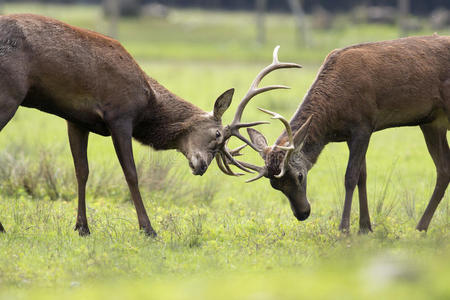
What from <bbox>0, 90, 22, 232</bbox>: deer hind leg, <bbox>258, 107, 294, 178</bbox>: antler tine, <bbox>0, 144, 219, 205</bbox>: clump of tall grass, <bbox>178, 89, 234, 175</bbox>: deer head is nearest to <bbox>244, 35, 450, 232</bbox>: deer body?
<bbox>258, 107, 294, 178</bbox>: antler tine

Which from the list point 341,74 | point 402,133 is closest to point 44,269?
point 341,74

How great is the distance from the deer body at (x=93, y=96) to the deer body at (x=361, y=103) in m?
0.72

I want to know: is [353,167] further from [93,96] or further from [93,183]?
[93,183]

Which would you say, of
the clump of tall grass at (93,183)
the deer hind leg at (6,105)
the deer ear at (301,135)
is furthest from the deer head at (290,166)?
the deer hind leg at (6,105)

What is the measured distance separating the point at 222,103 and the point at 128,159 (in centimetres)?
119

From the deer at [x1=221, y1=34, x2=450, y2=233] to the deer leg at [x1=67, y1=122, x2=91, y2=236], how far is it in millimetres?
1554

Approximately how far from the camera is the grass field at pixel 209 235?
5.09 meters

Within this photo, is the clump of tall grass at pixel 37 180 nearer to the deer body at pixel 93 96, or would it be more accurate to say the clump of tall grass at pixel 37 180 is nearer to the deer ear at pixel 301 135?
the deer body at pixel 93 96

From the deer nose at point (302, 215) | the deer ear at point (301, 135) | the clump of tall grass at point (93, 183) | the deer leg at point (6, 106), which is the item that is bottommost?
the clump of tall grass at point (93, 183)

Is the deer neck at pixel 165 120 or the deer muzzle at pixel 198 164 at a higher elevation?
the deer neck at pixel 165 120

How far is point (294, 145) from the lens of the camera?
8266 millimetres

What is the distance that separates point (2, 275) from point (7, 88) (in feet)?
6.67

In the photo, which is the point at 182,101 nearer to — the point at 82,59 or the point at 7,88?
the point at 82,59

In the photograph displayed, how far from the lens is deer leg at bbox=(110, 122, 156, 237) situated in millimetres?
8219
